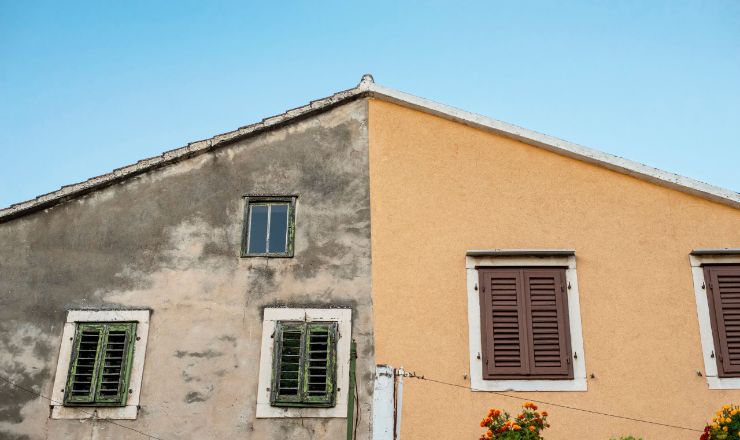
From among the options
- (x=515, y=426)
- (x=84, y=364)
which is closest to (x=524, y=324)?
(x=515, y=426)

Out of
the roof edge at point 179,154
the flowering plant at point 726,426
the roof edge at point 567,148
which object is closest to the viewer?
the flowering plant at point 726,426

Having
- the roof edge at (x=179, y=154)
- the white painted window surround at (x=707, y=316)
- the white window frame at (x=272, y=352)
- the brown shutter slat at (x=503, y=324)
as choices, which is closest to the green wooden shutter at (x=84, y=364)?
the roof edge at (x=179, y=154)

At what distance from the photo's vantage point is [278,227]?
1318 cm

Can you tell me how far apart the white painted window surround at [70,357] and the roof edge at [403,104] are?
Answer: 189cm

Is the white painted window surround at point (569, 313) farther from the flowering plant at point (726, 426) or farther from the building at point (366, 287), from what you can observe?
the flowering plant at point (726, 426)

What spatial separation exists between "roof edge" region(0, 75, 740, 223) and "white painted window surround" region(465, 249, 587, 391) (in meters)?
1.64

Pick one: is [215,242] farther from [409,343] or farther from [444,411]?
[444,411]

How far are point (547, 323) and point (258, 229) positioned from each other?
4.44m

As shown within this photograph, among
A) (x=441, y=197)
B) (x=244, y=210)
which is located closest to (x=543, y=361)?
(x=441, y=197)

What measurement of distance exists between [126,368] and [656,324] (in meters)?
7.43

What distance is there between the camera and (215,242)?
13.1 m

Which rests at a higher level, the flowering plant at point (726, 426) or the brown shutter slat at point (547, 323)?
the brown shutter slat at point (547, 323)

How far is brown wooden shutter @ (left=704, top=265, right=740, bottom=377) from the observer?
1212 cm

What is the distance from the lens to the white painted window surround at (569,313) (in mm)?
12062
